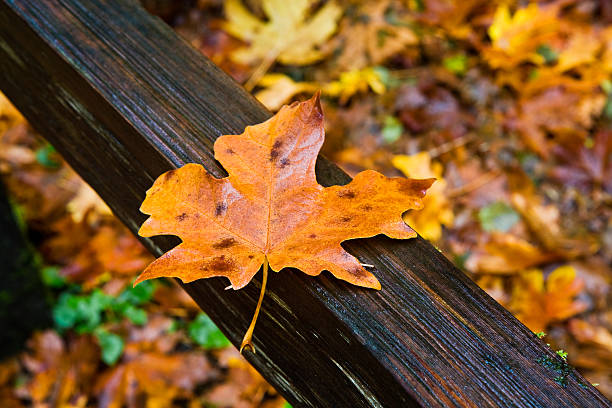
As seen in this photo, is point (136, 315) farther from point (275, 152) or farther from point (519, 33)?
point (519, 33)

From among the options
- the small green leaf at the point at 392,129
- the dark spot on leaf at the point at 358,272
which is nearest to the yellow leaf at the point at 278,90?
the small green leaf at the point at 392,129

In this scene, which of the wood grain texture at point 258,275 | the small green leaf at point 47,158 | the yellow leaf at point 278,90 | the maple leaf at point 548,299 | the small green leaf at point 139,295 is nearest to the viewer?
the wood grain texture at point 258,275

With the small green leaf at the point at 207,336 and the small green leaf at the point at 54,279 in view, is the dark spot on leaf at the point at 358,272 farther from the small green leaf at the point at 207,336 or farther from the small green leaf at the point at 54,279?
the small green leaf at the point at 54,279

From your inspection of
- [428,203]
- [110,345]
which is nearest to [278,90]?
[428,203]

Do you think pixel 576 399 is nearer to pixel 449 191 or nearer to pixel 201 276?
pixel 201 276

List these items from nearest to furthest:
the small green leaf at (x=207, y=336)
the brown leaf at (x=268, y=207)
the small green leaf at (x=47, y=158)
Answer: the brown leaf at (x=268, y=207) → the small green leaf at (x=207, y=336) → the small green leaf at (x=47, y=158)

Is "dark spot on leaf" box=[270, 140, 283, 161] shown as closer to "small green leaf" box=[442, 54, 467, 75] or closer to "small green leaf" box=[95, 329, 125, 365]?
"small green leaf" box=[95, 329, 125, 365]

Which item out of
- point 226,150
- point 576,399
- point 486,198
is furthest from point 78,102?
point 486,198

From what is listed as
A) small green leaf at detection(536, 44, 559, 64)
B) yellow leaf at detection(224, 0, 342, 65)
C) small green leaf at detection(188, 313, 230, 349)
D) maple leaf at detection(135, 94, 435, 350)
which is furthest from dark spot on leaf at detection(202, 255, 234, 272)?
small green leaf at detection(536, 44, 559, 64)
